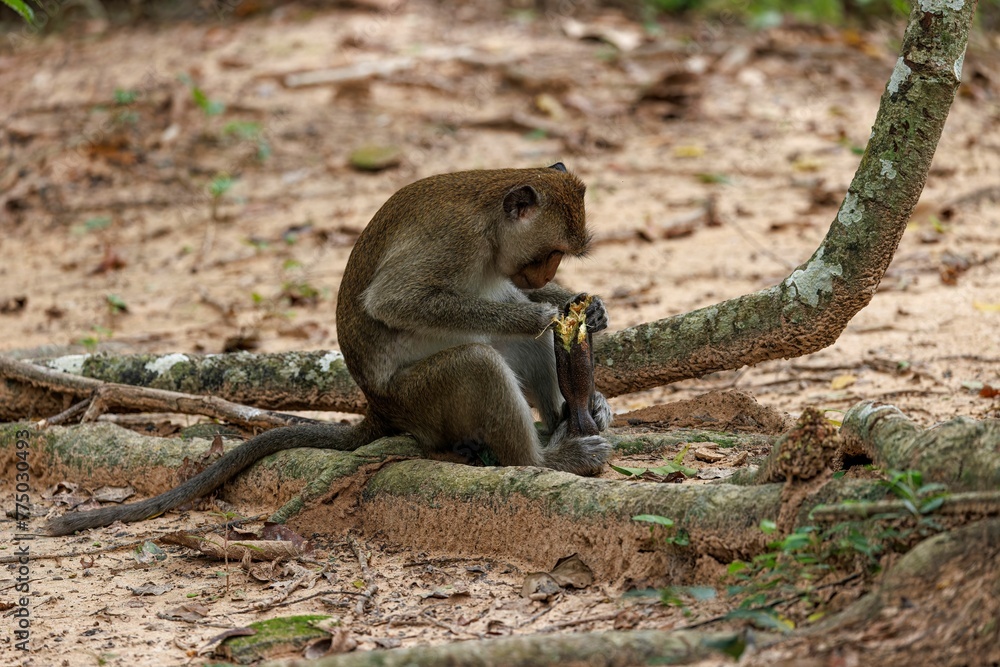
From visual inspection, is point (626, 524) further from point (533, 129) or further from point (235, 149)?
point (235, 149)

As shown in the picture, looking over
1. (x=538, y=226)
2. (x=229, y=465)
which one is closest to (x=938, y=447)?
(x=538, y=226)

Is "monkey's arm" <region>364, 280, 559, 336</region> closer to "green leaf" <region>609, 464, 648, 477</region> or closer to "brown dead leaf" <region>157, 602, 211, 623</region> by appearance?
"green leaf" <region>609, 464, 648, 477</region>

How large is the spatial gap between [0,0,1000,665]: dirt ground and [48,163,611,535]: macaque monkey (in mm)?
614

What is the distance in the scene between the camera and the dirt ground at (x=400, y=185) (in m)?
4.15

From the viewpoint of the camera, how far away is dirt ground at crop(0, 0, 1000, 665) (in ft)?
13.6

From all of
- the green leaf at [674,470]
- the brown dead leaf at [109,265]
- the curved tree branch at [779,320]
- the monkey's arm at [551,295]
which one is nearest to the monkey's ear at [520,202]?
the monkey's arm at [551,295]

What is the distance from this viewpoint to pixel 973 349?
6.59 meters

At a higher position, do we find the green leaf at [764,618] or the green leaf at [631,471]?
the green leaf at [764,618]

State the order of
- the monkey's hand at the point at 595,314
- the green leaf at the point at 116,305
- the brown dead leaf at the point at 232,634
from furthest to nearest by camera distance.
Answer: the green leaf at the point at 116,305 → the monkey's hand at the point at 595,314 → the brown dead leaf at the point at 232,634

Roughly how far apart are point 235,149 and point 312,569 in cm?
833

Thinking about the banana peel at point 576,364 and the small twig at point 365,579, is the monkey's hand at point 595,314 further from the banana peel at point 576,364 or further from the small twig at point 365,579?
the small twig at point 365,579

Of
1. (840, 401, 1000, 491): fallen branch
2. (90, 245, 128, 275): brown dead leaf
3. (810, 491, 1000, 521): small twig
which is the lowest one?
(90, 245, 128, 275): brown dead leaf

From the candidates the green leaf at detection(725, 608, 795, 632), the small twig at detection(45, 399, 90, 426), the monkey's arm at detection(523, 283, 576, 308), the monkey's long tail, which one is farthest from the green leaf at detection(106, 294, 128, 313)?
the green leaf at detection(725, 608, 795, 632)

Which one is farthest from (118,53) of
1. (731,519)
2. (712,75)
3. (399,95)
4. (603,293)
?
(731,519)
